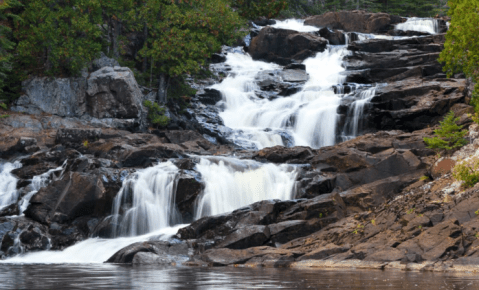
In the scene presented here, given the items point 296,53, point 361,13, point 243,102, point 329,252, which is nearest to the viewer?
point 329,252

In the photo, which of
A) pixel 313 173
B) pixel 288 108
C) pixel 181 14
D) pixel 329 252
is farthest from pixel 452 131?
pixel 181 14

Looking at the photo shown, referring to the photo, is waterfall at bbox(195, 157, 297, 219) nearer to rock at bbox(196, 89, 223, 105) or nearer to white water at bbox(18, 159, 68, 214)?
white water at bbox(18, 159, 68, 214)

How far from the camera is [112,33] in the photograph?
38.7 metres

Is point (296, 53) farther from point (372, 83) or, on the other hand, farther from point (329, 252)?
point (329, 252)

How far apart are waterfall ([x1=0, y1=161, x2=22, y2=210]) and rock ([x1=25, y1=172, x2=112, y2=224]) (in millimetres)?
1794

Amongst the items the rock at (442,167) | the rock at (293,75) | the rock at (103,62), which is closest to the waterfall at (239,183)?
the rock at (442,167)

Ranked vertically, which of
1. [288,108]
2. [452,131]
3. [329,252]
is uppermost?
[288,108]

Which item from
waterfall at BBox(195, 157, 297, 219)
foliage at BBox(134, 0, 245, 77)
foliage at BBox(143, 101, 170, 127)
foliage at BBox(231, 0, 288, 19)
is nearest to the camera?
waterfall at BBox(195, 157, 297, 219)

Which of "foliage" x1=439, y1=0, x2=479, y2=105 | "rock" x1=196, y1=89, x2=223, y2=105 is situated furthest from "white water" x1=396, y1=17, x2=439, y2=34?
"foliage" x1=439, y1=0, x2=479, y2=105

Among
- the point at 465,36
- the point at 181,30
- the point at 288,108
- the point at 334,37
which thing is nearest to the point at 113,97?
the point at 181,30

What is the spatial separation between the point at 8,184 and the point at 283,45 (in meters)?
29.9

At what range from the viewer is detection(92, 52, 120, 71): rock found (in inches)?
1405

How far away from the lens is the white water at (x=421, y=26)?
49.5 metres

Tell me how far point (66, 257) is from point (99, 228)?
2.25 m
